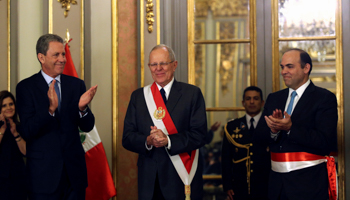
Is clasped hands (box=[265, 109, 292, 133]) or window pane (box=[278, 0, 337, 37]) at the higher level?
window pane (box=[278, 0, 337, 37])

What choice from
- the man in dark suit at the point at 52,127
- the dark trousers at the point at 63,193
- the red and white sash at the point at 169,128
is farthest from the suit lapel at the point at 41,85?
the red and white sash at the point at 169,128

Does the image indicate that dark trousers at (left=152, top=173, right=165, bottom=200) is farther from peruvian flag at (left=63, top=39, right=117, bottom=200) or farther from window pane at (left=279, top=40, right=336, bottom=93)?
window pane at (left=279, top=40, right=336, bottom=93)

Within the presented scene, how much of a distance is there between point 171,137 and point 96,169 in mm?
1115

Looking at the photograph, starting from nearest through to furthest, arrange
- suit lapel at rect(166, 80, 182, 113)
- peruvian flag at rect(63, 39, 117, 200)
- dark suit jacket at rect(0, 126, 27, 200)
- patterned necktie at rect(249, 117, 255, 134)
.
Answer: suit lapel at rect(166, 80, 182, 113) < dark suit jacket at rect(0, 126, 27, 200) < peruvian flag at rect(63, 39, 117, 200) < patterned necktie at rect(249, 117, 255, 134)

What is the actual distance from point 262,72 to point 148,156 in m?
1.77

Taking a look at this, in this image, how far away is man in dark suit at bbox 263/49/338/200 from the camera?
7.27 feet

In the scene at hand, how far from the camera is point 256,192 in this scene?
307 centimetres

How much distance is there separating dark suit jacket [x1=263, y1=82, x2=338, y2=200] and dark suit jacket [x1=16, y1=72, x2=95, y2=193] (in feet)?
3.78

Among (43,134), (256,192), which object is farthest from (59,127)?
(256,192)

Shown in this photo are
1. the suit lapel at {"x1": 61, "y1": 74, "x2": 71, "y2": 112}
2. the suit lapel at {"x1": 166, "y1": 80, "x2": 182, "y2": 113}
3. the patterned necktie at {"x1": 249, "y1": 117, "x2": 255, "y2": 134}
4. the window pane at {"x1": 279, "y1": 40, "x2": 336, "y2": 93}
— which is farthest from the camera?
the window pane at {"x1": 279, "y1": 40, "x2": 336, "y2": 93}

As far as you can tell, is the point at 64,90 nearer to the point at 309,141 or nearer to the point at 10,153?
the point at 10,153

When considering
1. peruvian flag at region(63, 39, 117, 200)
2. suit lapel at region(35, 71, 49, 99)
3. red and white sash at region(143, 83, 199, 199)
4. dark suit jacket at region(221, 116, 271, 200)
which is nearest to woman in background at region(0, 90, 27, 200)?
peruvian flag at region(63, 39, 117, 200)

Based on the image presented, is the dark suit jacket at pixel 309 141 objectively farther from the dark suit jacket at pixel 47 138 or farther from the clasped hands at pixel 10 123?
the clasped hands at pixel 10 123

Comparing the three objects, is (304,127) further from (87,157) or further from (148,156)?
(87,157)
